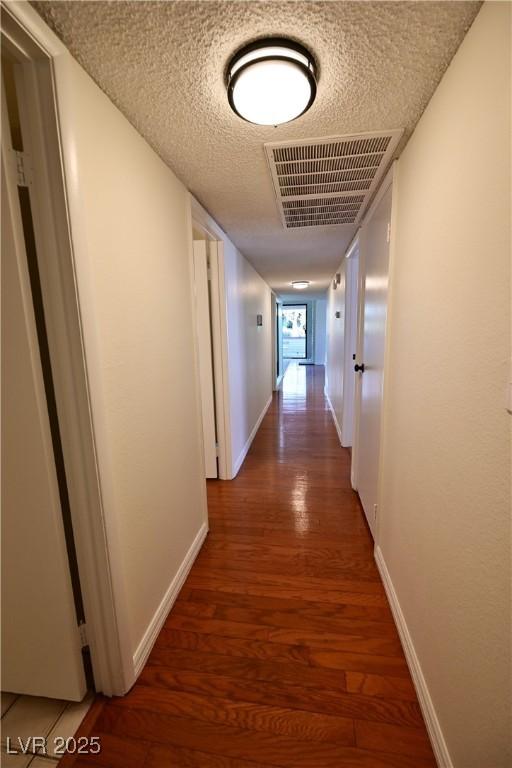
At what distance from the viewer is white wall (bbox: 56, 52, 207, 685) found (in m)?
0.98

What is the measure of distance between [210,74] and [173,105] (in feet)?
0.68

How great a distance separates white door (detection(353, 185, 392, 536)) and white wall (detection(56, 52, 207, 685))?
115 centimetres

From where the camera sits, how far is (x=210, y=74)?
3.29 ft

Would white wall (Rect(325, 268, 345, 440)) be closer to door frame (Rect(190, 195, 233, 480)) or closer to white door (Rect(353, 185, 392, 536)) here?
white door (Rect(353, 185, 392, 536))

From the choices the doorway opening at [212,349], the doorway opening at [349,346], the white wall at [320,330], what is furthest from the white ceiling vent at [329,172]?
the white wall at [320,330]

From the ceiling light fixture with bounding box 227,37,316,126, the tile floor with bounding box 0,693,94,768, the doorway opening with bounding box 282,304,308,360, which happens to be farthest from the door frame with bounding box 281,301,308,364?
the tile floor with bounding box 0,693,94,768

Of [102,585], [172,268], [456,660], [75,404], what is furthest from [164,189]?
[456,660]

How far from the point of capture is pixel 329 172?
→ 1.65 m

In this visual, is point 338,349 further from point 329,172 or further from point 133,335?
point 133,335

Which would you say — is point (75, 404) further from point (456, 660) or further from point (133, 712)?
point (456, 660)

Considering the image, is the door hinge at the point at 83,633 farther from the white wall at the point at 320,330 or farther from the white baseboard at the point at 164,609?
the white wall at the point at 320,330

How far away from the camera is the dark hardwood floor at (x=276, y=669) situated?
3.39ft

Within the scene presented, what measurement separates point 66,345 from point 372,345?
1.77 metres

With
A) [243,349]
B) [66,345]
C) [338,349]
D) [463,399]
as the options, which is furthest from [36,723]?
[338,349]
